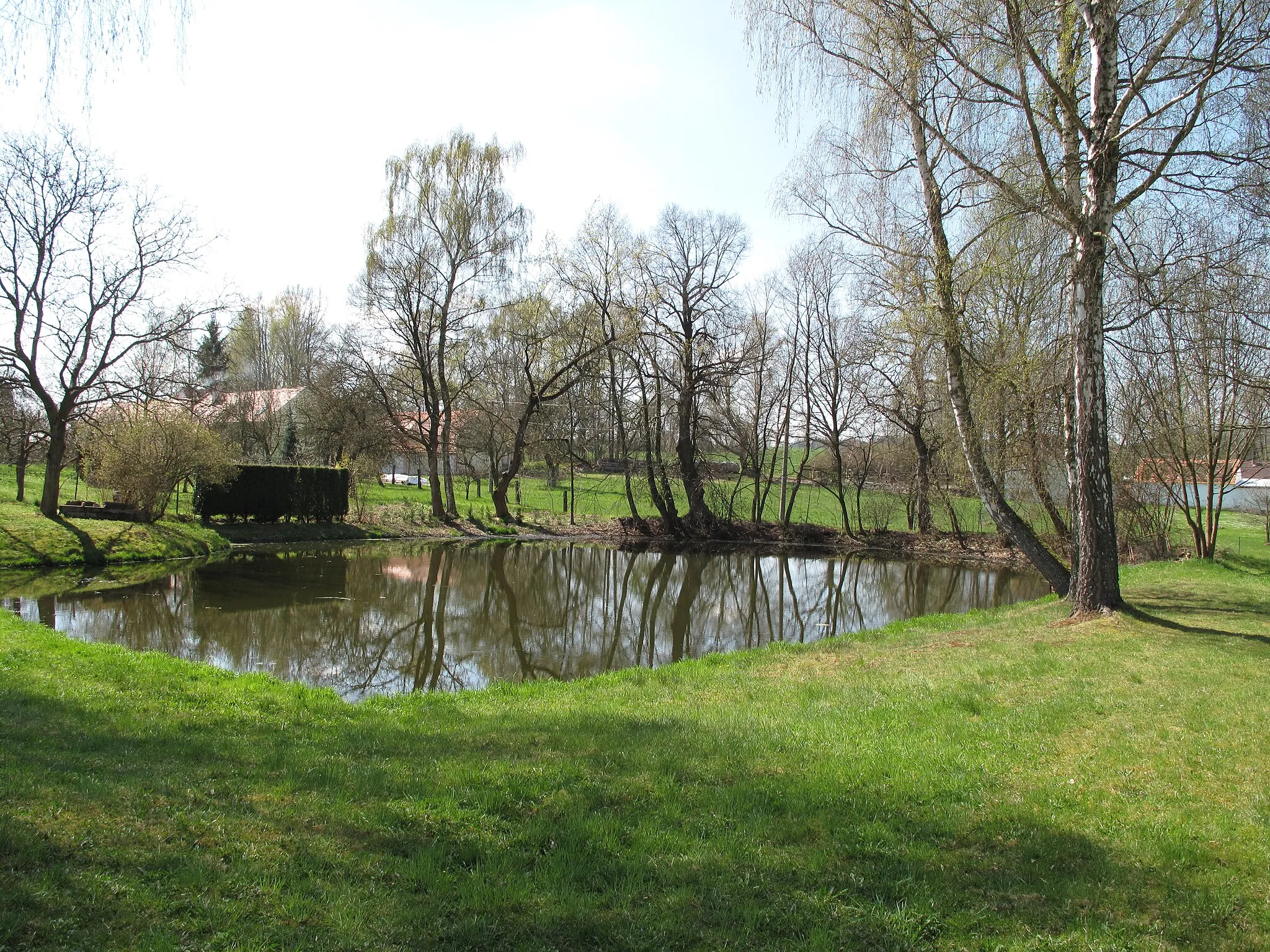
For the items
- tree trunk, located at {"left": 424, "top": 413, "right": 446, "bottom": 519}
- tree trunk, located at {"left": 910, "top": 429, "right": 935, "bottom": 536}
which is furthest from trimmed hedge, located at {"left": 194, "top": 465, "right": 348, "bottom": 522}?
tree trunk, located at {"left": 910, "top": 429, "right": 935, "bottom": 536}

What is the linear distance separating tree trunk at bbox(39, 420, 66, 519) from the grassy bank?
47.0 feet

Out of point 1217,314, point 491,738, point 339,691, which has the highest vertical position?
point 1217,314

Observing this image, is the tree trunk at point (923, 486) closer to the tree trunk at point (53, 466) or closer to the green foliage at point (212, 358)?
the green foliage at point (212, 358)

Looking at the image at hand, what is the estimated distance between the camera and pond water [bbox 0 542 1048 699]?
10633mm

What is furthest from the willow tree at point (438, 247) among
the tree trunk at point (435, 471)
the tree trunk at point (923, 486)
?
the tree trunk at point (923, 486)

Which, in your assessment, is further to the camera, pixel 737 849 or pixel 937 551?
pixel 937 551

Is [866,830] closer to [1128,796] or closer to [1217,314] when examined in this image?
[1128,796]

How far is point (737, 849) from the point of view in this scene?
3572mm

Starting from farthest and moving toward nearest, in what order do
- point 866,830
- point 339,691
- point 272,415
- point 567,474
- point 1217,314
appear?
point 567,474 < point 272,415 < point 1217,314 < point 339,691 < point 866,830

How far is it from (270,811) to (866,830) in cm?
293

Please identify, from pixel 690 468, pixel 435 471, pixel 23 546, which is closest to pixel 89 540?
pixel 23 546

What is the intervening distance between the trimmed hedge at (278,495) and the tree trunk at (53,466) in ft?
15.7

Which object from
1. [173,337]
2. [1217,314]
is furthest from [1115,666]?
[173,337]

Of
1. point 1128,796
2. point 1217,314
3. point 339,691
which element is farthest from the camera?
point 1217,314
